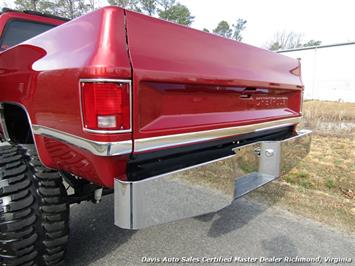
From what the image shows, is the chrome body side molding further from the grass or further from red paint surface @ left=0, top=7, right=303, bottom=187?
the grass

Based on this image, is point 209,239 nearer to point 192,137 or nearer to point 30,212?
point 192,137

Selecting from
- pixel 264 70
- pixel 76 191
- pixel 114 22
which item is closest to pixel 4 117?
pixel 76 191

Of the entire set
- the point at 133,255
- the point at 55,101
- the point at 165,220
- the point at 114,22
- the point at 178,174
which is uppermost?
the point at 114,22

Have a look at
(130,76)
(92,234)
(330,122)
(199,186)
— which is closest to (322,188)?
(199,186)

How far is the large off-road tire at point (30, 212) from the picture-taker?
1.79m

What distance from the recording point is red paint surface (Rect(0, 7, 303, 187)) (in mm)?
1383

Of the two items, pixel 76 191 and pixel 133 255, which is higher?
pixel 76 191

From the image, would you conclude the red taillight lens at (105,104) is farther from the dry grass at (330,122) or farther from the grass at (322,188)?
the dry grass at (330,122)

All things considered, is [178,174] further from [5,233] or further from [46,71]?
[5,233]

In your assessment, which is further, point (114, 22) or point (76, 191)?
point (76, 191)

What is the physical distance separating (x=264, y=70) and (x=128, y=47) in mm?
1403

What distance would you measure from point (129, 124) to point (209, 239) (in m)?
1.71

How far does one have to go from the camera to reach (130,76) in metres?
1.37

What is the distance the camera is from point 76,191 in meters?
2.21
